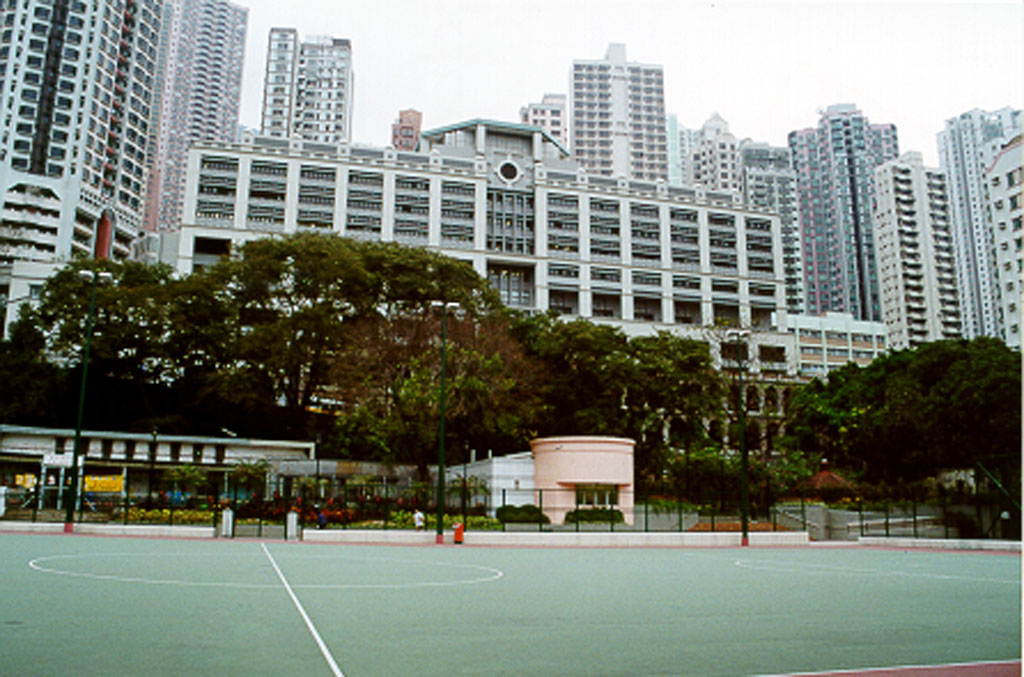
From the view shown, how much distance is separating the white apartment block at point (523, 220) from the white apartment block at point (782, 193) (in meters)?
44.4

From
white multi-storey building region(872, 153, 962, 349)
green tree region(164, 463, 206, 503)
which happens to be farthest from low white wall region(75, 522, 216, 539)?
white multi-storey building region(872, 153, 962, 349)

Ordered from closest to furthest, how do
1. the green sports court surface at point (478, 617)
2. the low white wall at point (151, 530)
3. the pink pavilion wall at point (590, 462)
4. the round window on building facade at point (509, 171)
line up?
the green sports court surface at point (478, 617)
the low white wall at point (151, 530)
the pink pavilion wall at point (590, 462)
the round window on building facade at point (509, 171)

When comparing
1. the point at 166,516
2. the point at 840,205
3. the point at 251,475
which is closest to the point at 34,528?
the point at 166,516

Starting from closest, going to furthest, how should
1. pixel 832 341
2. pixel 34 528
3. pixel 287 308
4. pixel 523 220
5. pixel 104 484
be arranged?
1. pixel 34 528
2. pixel 104 484
3. pixel 287 308
4. pixel 523 220
5. pixel 832 341

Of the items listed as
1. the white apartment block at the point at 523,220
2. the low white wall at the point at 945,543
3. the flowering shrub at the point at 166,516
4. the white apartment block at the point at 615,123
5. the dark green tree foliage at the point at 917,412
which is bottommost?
the low white wall at the point at 945,543

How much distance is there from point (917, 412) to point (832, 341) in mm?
81364

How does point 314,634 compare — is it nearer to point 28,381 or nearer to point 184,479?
point 184,479

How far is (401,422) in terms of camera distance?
44.3 metres

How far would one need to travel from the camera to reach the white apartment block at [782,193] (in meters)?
158

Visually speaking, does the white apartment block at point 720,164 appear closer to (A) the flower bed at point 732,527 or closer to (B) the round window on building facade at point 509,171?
(B) the round window on building facade at point 509,171

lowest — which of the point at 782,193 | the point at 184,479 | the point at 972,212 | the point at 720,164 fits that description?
the point at 184,479

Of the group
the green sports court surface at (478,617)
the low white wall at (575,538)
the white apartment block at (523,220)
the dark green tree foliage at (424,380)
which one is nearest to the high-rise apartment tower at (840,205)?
the white apartment block at (523,220)

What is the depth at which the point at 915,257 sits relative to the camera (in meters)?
153

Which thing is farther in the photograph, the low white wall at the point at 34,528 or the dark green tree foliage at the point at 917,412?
the dark green tree foliage at the point at 917,412
